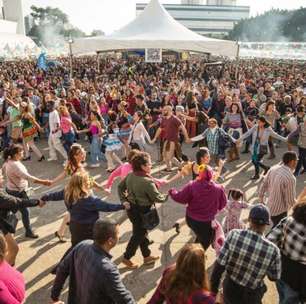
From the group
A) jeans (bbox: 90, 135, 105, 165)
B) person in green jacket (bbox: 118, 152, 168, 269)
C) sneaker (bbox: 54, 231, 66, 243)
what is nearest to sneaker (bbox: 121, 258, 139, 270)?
person in green jacket (bbox: 118, 152, 168, 269)

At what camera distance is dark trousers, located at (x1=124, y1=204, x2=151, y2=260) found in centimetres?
445

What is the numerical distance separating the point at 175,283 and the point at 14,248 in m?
2.65

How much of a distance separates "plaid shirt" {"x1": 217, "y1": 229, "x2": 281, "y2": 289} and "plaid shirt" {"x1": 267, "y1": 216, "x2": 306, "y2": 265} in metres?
0.34

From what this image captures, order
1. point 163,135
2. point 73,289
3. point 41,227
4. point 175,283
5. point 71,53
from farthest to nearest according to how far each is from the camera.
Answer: point 71,53 < point 163,135 < point 41,227 < point 73,289 < point 175,283

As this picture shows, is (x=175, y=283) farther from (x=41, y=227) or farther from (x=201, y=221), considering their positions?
(x=41, y=227)

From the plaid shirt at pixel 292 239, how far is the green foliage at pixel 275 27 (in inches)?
3115

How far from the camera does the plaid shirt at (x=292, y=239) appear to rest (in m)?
3.12

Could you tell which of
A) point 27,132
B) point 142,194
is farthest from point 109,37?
point 142,194

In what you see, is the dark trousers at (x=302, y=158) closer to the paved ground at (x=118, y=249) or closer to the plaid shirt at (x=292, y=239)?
the paved ground at (x=118, y=249)

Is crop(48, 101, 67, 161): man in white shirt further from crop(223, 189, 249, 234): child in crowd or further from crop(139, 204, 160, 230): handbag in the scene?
crop(223, 189, 249, 234): child in crowd

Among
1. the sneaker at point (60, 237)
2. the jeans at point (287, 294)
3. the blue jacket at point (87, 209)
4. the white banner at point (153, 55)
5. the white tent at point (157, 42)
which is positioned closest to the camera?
the jeans at point (287, 294)

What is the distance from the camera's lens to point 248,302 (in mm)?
3039

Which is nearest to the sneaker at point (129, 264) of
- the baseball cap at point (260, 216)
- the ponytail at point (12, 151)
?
the ponytail at point (12, 151)

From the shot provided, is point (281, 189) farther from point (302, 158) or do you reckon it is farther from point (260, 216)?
point (302, 158)
